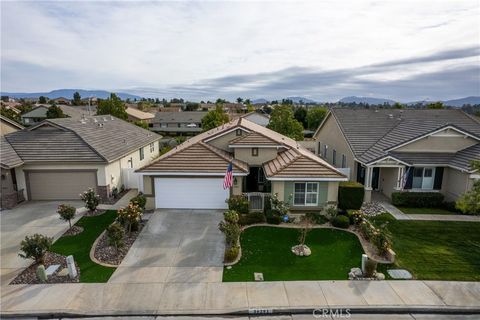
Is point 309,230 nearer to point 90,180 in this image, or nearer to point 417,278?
point 417,278

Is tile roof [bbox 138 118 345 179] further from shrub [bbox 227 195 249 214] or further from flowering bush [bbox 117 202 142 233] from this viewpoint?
flowering bush [bbox 117 202 142 233]

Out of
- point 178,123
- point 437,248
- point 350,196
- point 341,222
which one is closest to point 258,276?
point 341,222

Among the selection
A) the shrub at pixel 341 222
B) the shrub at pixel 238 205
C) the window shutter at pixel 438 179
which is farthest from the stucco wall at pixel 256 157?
the window shutter at pixel 438 179

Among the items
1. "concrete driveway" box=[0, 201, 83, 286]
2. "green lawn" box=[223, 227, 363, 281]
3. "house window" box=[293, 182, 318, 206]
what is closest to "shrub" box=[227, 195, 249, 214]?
"green lawn" box=[223, 227, 363, 281]

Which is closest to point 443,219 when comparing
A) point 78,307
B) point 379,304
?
point 379,304

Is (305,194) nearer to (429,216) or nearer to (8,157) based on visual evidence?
(429,216)
